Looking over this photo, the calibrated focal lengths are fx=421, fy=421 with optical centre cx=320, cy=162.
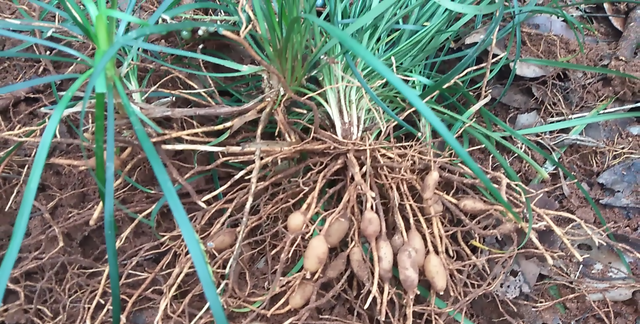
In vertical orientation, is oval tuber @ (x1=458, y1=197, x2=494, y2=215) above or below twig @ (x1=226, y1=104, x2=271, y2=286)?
below

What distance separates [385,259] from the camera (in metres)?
0.64

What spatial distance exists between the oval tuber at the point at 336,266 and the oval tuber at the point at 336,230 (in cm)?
3

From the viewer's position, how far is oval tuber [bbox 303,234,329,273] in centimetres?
64

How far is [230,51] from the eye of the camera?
834mm

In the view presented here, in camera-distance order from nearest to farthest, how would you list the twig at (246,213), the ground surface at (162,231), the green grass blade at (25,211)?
the green grass blade at (25,211) → the twig at (246,213) → the ground surface at (162,231)

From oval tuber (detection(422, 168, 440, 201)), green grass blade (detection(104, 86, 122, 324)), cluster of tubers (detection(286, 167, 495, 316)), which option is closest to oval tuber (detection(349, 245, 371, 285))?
cluster of tubers (detection(286, 167, 495, 316))

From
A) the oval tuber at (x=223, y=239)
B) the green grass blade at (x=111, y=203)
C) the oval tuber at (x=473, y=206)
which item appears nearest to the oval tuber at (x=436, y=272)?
the oval tuber at (x=473, y=206)

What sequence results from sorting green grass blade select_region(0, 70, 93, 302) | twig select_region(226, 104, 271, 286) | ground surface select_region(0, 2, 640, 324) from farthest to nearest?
ground surface select_region(0, 2, 640, 324)
twig select_region(226, 104, 271, 286)
green grass blade select_region(0, 70, 93, 302)

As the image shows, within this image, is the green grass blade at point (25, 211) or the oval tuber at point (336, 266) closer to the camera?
the green grass blade at point (25, 211)

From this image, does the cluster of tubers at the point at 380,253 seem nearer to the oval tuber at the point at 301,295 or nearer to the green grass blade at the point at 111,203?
the oval tuber at the point at 301,295

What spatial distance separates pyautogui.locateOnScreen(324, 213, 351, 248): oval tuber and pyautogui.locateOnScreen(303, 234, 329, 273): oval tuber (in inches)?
0.8

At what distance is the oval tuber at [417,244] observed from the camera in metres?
0.66

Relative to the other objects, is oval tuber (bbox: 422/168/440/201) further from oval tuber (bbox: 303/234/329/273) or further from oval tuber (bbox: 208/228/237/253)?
oval tuber (bbox: 208/228/237/253)

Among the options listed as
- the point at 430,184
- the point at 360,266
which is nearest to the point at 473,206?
the point at 430,184
